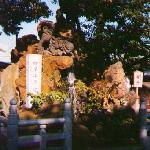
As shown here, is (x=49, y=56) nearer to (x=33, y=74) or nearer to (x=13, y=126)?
(x=33, y=74)

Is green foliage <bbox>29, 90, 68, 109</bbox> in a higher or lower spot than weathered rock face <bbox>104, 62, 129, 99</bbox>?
lower

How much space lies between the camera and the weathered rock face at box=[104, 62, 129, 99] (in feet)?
57.4

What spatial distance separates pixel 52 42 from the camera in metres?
19.5

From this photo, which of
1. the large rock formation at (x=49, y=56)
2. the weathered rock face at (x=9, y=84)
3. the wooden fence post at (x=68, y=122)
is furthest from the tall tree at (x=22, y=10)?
the wooden fence post at (x=68, y=122)

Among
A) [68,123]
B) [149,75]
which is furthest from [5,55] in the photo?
[68,123]

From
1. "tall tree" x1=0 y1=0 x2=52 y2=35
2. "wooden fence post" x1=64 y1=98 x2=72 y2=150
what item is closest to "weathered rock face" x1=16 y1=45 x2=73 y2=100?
"tall tree" x1=0 y1=0 x2=52 y2=35

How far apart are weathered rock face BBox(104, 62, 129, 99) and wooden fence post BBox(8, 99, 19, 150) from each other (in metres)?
8.01

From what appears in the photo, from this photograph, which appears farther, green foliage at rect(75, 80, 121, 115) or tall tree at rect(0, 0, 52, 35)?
tall tree at rect(0, 0, 52, 35)

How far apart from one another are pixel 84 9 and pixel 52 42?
2.52m

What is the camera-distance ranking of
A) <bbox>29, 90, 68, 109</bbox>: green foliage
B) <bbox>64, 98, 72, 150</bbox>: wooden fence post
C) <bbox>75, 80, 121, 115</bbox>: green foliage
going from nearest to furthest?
<bbox>64, 98, 72, 150</bbox>: wooden fence post
<bbox>75, 80, 121, 115</bbox>: green foliage
<bbox>29, 90, 68, 109</bbox>: green foliage

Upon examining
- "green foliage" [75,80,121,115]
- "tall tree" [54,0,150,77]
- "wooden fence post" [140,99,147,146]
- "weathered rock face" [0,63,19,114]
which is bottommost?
"wooden fence post" [140,99,147,146]

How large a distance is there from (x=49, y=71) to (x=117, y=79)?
10.00 ft

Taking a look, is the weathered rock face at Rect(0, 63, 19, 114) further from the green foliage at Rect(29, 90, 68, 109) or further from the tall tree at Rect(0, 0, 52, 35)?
the tall tree at Rect(0, 0, 52, 35)

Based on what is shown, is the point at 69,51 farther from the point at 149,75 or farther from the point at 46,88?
the point at 149,75
